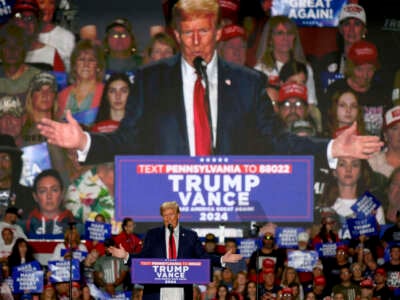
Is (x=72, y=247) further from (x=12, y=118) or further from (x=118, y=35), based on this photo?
(x=118, y=35)

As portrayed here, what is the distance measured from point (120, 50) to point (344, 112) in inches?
118

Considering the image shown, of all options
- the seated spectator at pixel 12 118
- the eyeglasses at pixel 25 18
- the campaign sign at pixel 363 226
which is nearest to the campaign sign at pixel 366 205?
the campaign sign at pixel 363 226

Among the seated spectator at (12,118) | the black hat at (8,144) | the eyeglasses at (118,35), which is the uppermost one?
the eyeglasses at (118,35)

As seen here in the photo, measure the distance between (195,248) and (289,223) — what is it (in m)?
6.01

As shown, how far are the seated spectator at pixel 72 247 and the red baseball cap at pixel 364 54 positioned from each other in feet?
14.0

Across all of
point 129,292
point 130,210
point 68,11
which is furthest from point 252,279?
point 68,11

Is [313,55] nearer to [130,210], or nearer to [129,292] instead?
[130,210]

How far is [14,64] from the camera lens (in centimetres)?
1468

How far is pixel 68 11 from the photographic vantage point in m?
14.6

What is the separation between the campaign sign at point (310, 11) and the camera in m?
14.7

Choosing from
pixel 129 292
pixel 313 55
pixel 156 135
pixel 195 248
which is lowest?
pixel 129 292

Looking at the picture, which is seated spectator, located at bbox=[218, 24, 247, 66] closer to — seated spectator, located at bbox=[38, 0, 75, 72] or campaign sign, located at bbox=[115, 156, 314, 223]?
campaign sign, located at bbox=[115, 156, 314, 223]

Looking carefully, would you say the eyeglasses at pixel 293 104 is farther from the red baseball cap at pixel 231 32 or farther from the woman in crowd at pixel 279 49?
the red baseball cap at pixel 231 32

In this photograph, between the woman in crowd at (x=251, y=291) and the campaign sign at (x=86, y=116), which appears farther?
the campaign sign at (x=86, y=116)
